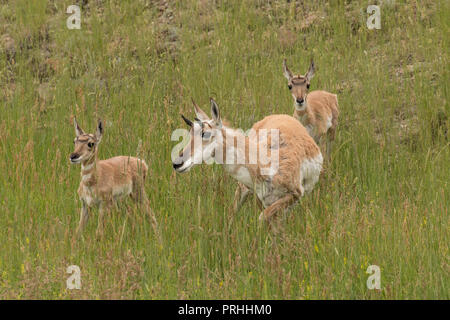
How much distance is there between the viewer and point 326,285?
5941 mm

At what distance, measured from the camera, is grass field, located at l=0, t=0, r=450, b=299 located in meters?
6.26

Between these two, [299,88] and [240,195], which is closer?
[240,195]

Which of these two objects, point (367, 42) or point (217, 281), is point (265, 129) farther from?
point (367, 42)

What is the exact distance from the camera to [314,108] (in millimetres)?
10531

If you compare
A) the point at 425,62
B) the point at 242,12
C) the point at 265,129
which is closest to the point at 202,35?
the point at 242,12

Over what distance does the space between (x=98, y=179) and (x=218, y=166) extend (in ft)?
4.54

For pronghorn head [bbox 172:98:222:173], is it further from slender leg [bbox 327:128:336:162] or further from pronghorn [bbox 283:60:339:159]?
slender leg [bbox 327:128:336:162]
